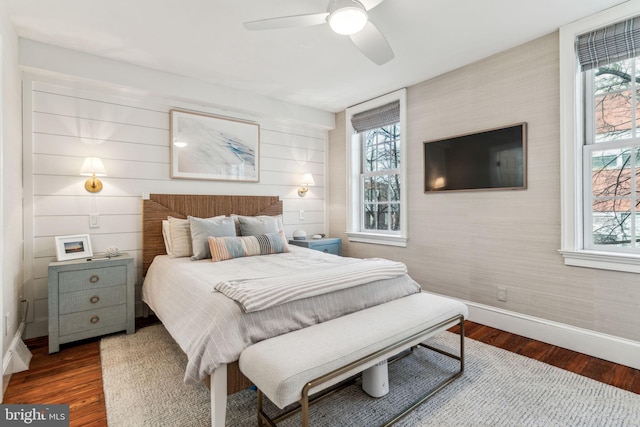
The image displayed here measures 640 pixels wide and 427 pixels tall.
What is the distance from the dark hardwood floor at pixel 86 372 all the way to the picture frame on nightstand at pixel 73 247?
723mm

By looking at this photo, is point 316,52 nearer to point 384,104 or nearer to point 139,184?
point 384,104

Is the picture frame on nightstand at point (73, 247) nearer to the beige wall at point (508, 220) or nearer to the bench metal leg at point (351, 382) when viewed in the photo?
the bench metal leg at point (351, 382)

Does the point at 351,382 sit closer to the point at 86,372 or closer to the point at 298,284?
the point at 298,284

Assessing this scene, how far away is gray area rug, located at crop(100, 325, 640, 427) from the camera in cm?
163

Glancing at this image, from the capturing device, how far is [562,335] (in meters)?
2.43

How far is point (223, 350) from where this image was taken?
4.77 ft

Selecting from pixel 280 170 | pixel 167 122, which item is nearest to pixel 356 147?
pixel 280 170

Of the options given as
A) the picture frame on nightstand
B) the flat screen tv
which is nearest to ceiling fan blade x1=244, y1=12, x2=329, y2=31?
the flat screen tv

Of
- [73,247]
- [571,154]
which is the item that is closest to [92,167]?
[73,247]

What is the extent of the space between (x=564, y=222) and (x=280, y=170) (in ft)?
10.0

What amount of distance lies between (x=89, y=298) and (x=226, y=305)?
173 centimetres

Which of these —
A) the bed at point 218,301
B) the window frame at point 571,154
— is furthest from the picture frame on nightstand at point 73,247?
the window frame at point 571,154

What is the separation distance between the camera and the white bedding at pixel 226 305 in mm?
1500

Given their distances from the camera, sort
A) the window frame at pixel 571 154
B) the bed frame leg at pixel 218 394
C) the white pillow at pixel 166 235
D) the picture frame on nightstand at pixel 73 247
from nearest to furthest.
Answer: the bed frame leg at pixel 218 394, the window frame at pixel 571 154, the picture frame on nightstand at pixel 73 247, the white pillow at pixel 166 235
